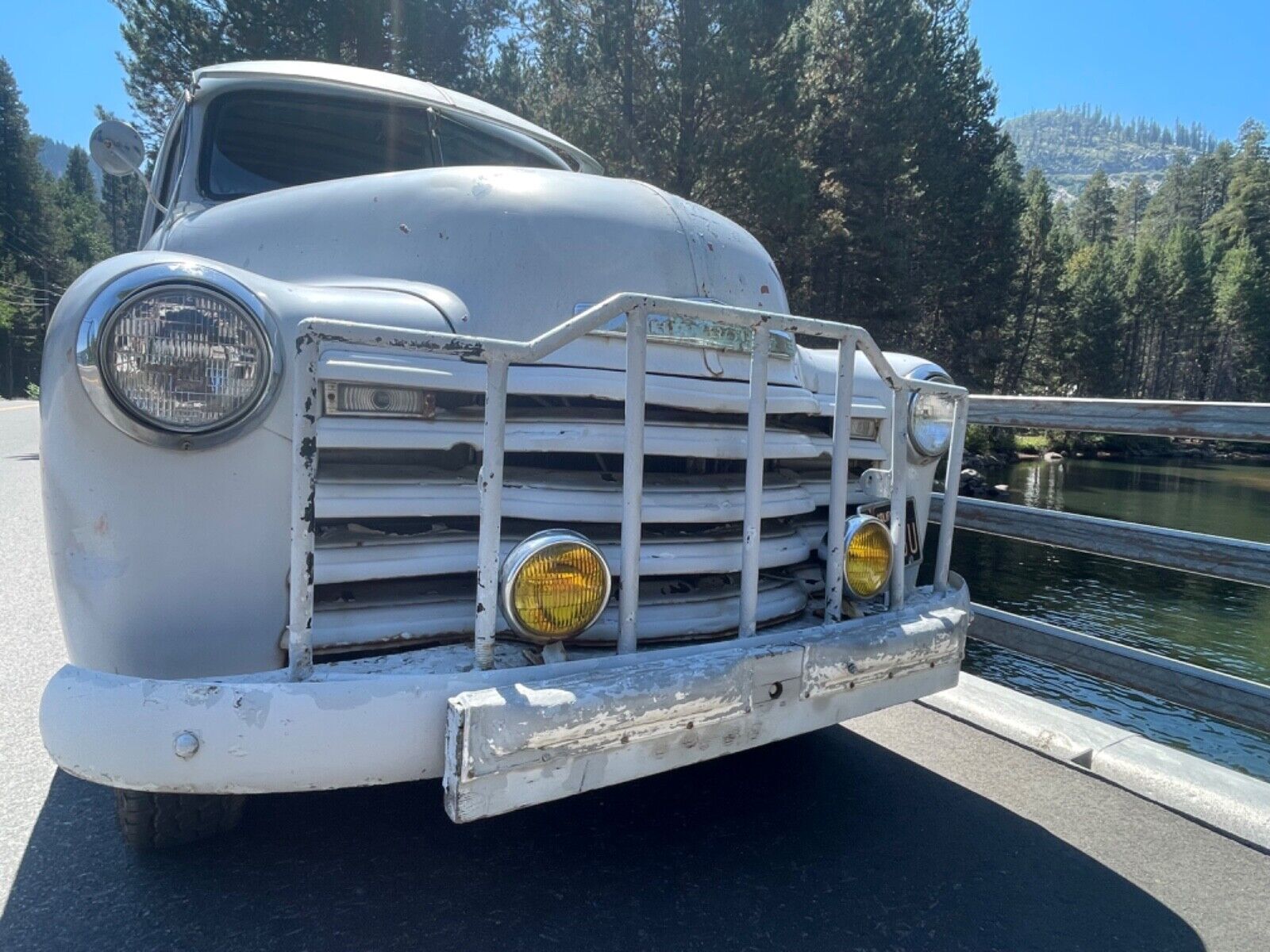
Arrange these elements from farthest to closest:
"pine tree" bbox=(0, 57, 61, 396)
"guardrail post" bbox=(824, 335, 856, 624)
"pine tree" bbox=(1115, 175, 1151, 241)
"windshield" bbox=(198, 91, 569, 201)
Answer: "pine tree" bbox=(1115, 175, 1151, 241)
"pine tree" bbox=(0, 57, 61, 396)
"windshield" bbox=(198, 91, 569, 201)
"guardrail post" bbox=(824, 335, 856, 624)

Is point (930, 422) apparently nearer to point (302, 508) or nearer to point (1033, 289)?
point (302, 508)

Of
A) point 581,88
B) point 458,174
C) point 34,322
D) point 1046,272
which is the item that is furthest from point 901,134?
point 34,322

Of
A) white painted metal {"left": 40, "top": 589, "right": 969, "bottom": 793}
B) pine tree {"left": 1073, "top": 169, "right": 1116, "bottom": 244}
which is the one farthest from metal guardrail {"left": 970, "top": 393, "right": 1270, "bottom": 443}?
pine tree {"left": 1073, "top": 169, "right": 1116, "bottom": 244}

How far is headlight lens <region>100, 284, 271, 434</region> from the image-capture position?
1.67 meters

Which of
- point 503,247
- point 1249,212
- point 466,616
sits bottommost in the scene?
point 466,616

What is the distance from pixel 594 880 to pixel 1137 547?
2472 millimetres

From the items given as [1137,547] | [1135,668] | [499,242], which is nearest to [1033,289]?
[1137,547]

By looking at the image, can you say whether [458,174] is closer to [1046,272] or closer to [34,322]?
[1046,272]

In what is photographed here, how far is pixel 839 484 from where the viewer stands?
2301 millimetres

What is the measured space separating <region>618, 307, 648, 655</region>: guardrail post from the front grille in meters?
0.09

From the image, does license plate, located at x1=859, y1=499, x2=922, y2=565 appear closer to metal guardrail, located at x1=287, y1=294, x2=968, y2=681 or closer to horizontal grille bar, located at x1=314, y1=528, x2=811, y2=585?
metal guardrail, located at x1=287, y1=294, x2=968, y2=681

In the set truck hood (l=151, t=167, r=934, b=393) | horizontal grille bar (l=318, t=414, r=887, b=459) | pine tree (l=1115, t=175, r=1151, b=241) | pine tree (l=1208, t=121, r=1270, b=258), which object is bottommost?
horizontal grille bar (l=318, t=414, r=887, b=459)

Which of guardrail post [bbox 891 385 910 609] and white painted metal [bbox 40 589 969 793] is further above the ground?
guardrail post [bbox 891 385 910 609]

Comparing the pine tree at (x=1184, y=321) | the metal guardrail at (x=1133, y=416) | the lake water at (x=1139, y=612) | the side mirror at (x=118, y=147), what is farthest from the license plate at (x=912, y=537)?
the pine tree at (x=1184, y=321)
